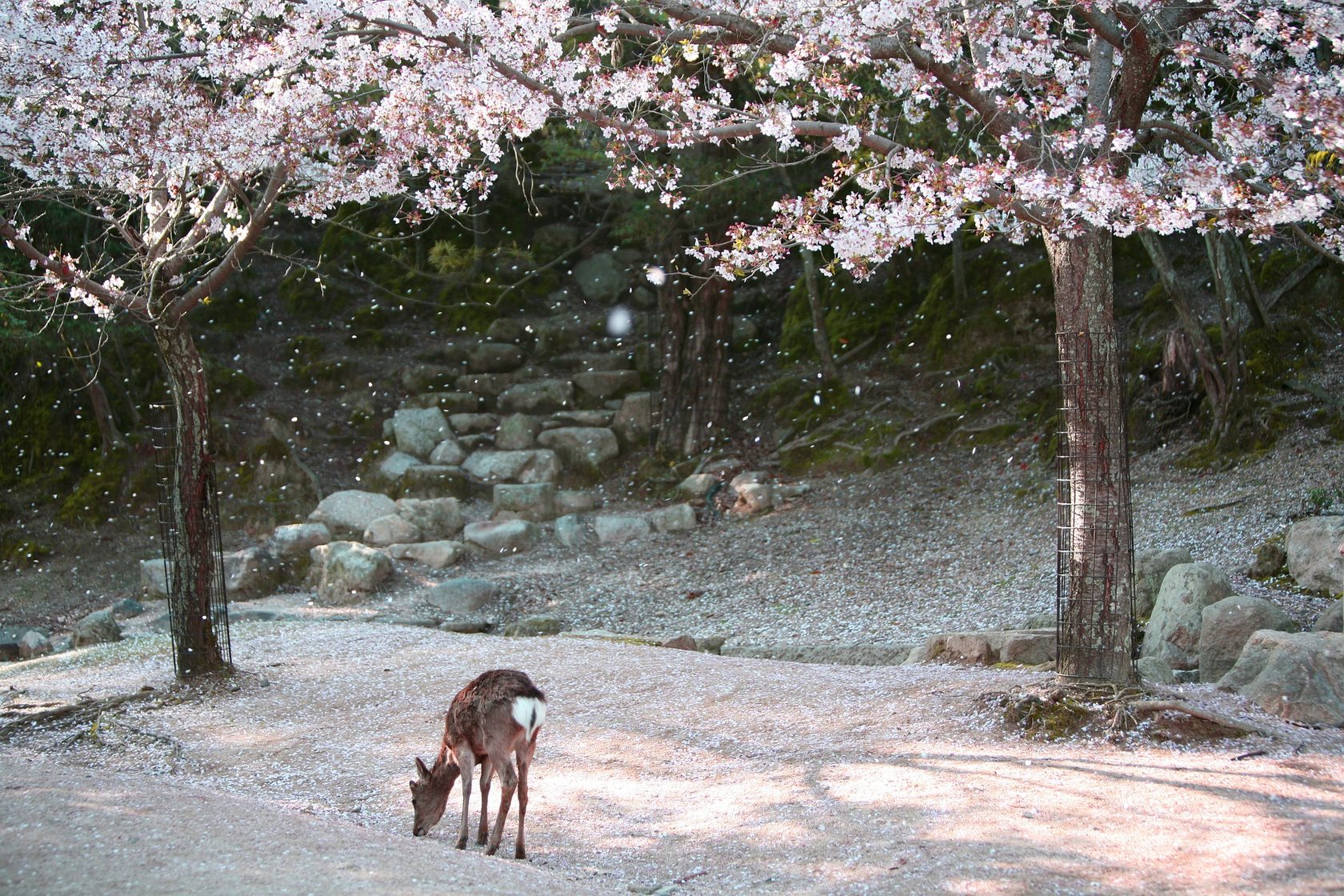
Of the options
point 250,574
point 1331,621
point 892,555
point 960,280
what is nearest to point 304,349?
point 250,574

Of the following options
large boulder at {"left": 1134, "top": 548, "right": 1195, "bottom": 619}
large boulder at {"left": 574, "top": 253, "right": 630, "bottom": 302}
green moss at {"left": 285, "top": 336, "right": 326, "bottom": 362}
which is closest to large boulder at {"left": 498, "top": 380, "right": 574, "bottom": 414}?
large boulder at {"left": 574, "top": 253, "right": 630, "bottom": 302}

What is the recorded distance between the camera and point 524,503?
13016 mm

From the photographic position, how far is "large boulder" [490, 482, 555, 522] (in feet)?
42.6

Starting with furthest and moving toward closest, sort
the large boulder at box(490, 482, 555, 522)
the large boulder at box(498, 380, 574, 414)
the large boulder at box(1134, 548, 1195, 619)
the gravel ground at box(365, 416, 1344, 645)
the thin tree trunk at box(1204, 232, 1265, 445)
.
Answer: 1. the large boulder at box(498, 380, 574, 414)
2. the large boulder at box(490, 482, 555, 522)
3. the thin tree trunk at box(1204, 232, 1265, 445)
4. the gravel ground at box(365, 416, 1344, 645)
5. the large boulder at box(1134, 548, 1195, 619)

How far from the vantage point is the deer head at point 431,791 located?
456cm

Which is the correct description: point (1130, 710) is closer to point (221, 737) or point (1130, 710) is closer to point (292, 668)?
point (221, 737)

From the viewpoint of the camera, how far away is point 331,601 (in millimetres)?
10719

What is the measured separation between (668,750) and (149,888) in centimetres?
268

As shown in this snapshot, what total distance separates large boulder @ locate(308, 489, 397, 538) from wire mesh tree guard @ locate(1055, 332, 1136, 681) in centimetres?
868

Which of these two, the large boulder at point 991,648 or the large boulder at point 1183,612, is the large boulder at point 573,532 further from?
the large boulder at point 1183,612

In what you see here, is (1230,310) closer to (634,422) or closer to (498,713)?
(634,422)

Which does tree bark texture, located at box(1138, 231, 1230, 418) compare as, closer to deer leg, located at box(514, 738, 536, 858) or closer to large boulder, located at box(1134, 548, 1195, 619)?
large boulder, located at box(1134, 548, 1195, 619)

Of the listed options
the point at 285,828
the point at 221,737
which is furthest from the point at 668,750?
the point at 221,737

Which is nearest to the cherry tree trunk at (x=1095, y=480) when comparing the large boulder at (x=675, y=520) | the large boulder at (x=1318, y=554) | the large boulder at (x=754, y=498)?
the large boulder at (x=1318, y=554)
